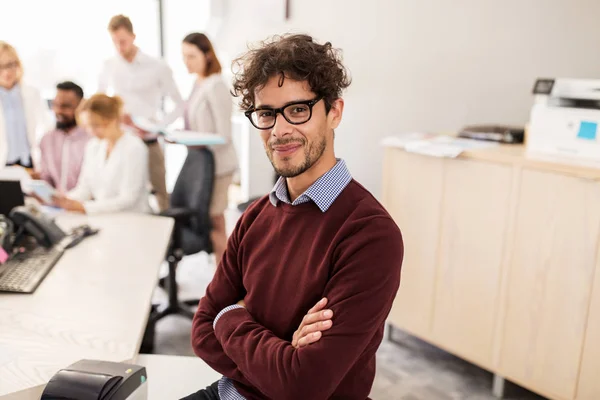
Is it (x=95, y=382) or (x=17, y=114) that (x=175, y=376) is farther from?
(x=17, y=114)

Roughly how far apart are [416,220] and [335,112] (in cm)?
143

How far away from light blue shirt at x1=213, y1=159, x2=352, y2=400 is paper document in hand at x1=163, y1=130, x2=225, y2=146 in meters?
1.76

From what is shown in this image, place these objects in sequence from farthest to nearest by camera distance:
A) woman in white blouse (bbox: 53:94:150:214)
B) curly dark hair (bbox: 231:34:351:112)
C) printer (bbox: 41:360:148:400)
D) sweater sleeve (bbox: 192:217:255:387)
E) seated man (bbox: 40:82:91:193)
Answer: seated man (bbox: 40:82:91:193), woman in white blouse (bbox: 53:94:150:214), sweater sleeve (bbox: 192:217:255:387), curly dark hair (bbox: 231:34:351:112), printer (bbox: 41:360:148:400)

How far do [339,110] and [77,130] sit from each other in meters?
2.46

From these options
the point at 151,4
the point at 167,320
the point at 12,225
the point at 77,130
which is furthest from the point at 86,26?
the point at 12,225

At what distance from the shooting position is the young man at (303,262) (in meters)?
1.18

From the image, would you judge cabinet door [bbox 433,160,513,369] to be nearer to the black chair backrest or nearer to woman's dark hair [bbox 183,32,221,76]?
the black chair backrest

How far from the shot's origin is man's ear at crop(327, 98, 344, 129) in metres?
1.35

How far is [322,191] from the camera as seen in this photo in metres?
1.30

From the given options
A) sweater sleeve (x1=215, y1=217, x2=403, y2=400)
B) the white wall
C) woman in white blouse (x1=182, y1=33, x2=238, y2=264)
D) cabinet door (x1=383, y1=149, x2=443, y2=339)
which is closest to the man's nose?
sweater sleeve (x1=215, y1=217, x2=403, y2=400)

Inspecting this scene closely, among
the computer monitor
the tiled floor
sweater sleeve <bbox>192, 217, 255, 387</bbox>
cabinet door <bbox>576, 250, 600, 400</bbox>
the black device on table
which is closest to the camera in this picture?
sweater sleeve <bbox>192, 217, 255, 387</bbox>

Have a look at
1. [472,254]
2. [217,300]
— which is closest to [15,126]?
[217,300]

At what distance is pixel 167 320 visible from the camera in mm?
3170

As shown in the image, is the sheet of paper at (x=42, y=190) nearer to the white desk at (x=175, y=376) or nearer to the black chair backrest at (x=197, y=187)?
the black chair backrest at (x=197, y=187)
